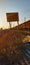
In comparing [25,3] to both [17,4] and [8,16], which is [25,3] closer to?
[17,4]

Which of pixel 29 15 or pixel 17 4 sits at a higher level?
pixel 17 4

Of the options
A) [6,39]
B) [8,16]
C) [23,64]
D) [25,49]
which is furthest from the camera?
[8,16]

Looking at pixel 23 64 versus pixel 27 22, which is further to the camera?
pixel 27 22

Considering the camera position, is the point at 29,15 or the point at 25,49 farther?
the point at 29,15

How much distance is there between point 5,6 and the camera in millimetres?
1991

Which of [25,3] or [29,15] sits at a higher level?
[25,3]

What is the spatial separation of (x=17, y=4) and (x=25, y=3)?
0.11 metres

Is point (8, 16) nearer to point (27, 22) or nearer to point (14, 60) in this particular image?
point (27, 22)

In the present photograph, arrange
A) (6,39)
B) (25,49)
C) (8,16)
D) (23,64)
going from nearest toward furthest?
(23,64) → (25,49) → (6,39) → (8,16)

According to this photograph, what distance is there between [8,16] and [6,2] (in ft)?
0.71

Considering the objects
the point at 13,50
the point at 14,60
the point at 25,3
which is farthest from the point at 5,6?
the point at 14,60

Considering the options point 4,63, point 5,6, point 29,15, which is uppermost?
point 5,6

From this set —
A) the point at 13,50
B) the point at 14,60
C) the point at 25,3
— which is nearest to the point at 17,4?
the point at 25,3

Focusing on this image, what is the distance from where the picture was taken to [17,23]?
1.99 meters
